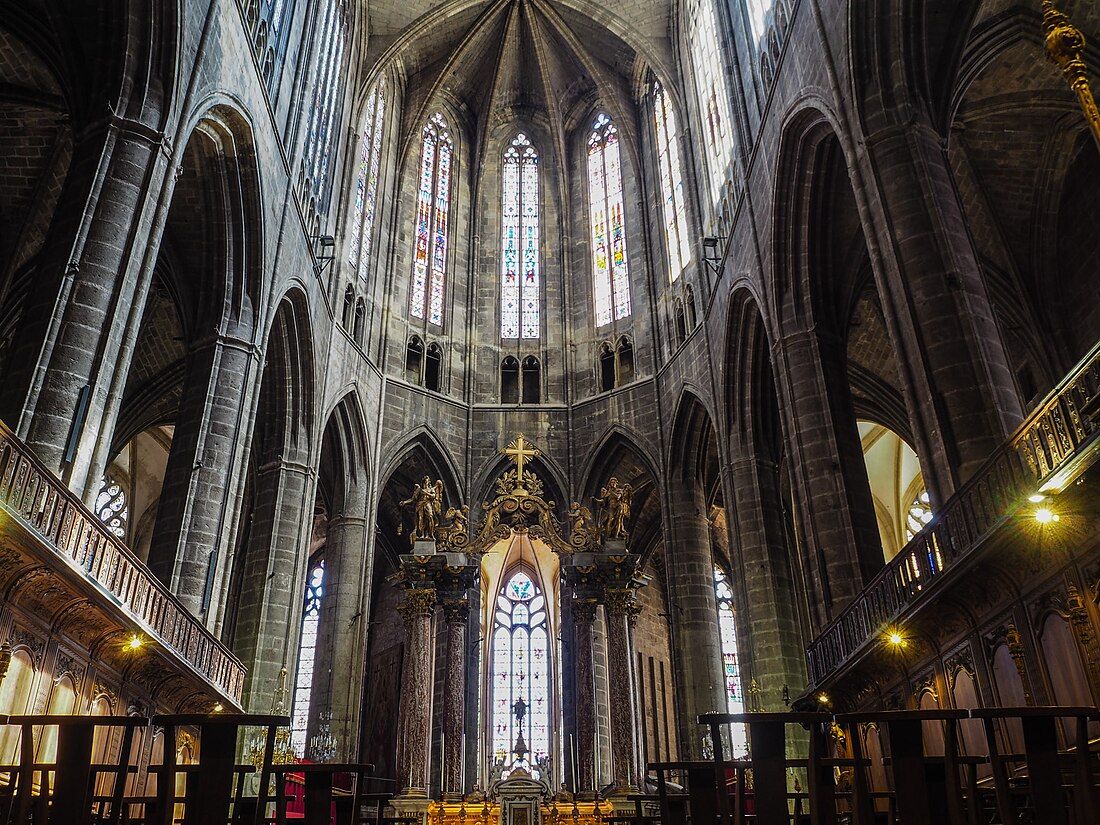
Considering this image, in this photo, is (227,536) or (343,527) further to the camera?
(343,527)

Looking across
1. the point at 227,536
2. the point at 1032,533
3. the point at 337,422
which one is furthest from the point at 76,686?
→ the point at 337,422

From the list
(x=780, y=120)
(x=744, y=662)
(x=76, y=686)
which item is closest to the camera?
(x=76, y=686)

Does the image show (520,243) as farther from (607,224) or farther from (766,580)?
(766,580)

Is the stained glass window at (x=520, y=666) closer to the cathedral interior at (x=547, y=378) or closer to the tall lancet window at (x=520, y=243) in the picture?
the cathedral interior at (x=547, y=378)

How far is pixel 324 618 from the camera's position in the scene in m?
23.9

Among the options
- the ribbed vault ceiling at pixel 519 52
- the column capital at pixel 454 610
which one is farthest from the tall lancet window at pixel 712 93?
the column capital at pixel 454 610

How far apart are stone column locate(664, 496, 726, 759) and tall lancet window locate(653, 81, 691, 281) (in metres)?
6.66

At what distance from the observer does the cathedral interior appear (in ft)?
38.1

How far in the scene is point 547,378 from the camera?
2892cm

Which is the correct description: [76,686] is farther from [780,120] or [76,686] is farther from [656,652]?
[656,652]

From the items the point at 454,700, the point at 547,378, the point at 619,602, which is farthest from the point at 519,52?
the point at 454,700

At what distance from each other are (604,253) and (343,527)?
11569 millimetres

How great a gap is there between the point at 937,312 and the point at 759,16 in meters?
11.0

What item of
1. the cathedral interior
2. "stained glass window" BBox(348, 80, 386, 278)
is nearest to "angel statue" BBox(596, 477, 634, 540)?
the cathedral interior
